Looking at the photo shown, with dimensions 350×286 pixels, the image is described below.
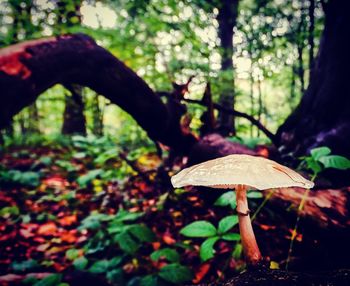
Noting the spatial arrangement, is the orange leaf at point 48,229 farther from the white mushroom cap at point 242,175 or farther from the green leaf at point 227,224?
the white mushroom cap at point 242,175

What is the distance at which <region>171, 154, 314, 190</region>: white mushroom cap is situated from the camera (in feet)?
3.38

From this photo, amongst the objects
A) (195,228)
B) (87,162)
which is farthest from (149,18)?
(87,162)

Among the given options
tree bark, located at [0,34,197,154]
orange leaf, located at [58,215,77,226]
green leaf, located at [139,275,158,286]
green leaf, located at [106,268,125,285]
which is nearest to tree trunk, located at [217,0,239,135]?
tree bark, located at [0,34,197,154]

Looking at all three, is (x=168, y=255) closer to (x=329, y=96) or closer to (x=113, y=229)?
(x=113, y=229)

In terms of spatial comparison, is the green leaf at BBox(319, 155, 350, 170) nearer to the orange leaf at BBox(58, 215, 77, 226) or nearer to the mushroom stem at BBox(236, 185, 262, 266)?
the mushroom stem at BBox(236, 185, 262, 266)

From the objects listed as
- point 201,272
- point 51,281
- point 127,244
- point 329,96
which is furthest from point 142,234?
point 329,96

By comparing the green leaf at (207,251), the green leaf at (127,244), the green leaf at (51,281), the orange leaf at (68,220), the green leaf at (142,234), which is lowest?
the orange leaf at (68,220)

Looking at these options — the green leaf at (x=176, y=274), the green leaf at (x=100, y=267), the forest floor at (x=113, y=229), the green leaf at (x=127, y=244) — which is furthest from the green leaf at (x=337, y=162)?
the green leaf at (x=100, y=267)

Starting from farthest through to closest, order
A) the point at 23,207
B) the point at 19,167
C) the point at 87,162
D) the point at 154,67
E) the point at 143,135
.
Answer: the point at 143,135, the point at 87,162, the point at 19,167, the point at 154,67, the point at 23,207

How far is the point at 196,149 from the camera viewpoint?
122 inches

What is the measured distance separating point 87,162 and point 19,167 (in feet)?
4.38

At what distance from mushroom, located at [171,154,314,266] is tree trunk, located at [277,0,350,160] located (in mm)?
1912

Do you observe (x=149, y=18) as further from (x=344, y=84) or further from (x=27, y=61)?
(x=344, y=84)

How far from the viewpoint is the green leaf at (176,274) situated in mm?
1906
